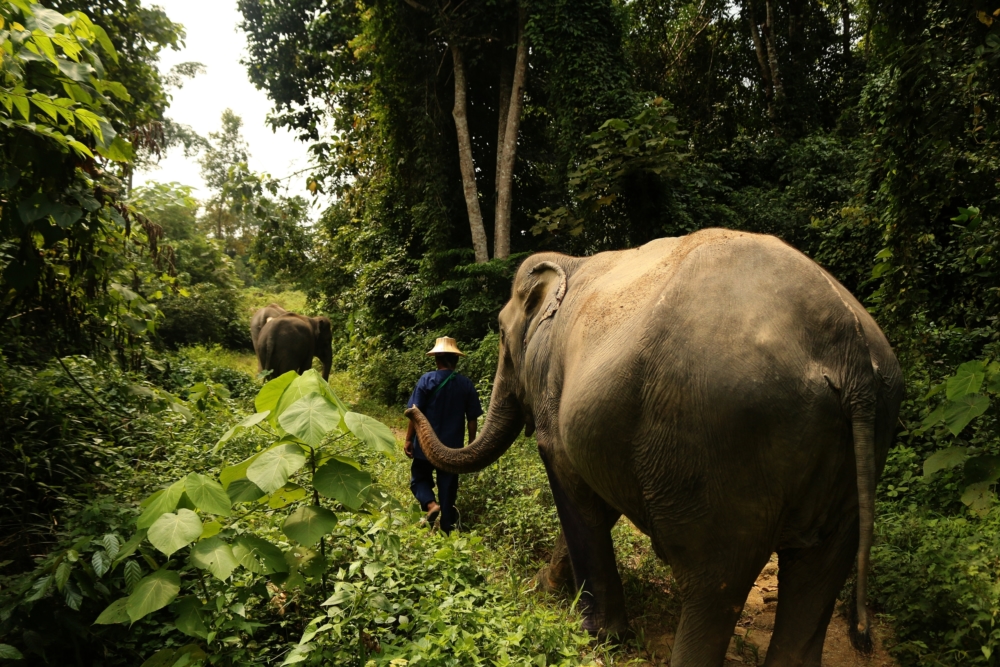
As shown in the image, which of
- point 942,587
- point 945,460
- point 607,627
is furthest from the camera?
point 607,627

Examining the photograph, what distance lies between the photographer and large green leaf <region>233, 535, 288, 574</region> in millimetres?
2838

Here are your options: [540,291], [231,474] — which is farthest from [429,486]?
[231,474]

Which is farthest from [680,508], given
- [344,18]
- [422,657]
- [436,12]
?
[344,18]

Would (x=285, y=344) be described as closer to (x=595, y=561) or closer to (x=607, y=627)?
(x=595, y=561)

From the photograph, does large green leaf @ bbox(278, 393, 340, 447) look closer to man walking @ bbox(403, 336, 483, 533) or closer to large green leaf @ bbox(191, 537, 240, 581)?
large green leaf @ bbox(191, 537, 240, 581)

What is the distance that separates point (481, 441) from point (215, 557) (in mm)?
2415

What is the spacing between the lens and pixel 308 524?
2873 mm

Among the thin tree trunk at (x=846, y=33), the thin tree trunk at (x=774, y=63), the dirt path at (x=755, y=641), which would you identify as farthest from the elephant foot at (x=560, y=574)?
the thin tree trunk at (x=846, y=33)

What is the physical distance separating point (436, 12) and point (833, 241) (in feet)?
23.9

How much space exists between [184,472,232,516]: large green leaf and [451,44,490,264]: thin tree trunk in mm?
8810

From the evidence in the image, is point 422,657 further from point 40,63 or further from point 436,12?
point 436,12

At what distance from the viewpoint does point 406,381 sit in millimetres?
11539

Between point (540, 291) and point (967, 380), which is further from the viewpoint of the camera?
point (540, 291)

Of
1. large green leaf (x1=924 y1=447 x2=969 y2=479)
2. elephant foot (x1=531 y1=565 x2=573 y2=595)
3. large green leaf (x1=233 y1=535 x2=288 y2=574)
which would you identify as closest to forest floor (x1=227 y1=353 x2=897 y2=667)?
elephant foot (x1=531 y1=565 x2=573 y2=595)
